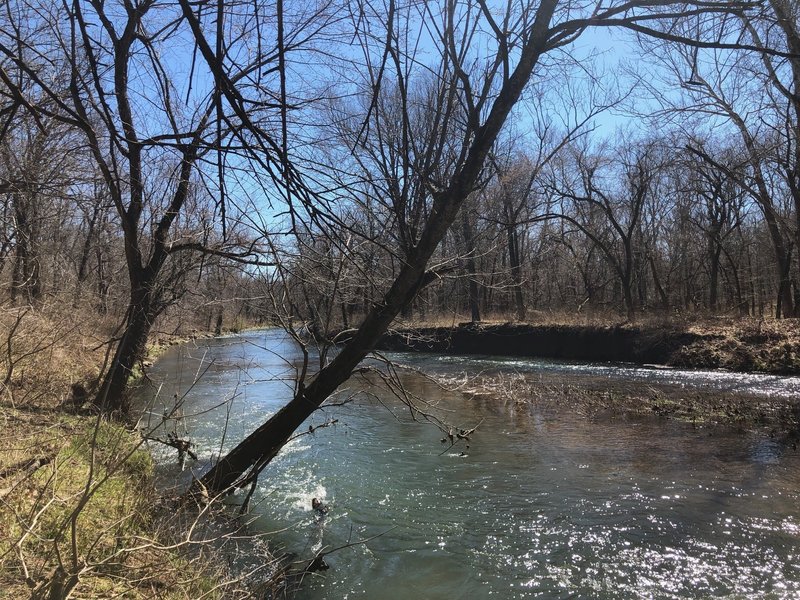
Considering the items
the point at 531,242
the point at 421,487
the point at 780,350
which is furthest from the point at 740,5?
the point at 531,242

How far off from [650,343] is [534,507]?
53.5 feet

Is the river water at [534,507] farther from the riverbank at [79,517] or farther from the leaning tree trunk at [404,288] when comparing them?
the riverbank at [79,517]

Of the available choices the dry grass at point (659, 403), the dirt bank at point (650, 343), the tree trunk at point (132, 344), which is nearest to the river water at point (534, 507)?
the dry grass at point (659, 403)

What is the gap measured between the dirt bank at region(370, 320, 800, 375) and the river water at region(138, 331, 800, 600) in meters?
4.18

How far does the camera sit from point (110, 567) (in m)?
3.07

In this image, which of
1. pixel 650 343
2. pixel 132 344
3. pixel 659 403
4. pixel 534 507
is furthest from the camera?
pixel 650 343

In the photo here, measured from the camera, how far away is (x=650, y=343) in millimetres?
20422

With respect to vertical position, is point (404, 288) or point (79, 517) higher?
point (404, 288)

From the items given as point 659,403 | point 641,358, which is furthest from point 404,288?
point 641,358

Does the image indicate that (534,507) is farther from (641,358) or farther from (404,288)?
(641,358)

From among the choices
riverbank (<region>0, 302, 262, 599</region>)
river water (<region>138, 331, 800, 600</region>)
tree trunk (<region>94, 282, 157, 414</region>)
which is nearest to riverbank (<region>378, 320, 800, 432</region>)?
river water (<region>138, 331, 800, 600</region>)

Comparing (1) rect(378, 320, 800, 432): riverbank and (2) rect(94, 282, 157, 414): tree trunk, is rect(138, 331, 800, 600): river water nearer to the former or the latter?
(1) rect(378, 320, 800, 432): riverbank

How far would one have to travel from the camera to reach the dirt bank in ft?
54.6

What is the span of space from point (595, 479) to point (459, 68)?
5.82 m
